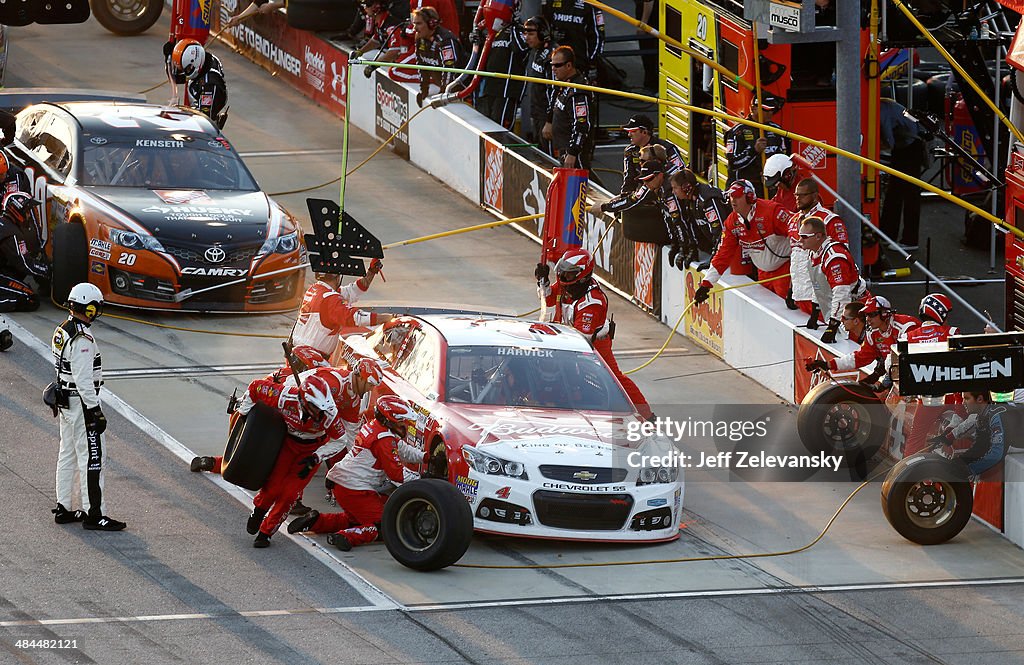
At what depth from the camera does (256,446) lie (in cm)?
1159

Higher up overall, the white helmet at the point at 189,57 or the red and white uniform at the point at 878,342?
Answer: the white helmet at the point at 189,57

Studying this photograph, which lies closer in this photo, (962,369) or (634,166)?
(962,369)

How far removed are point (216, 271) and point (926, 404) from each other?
7.07m

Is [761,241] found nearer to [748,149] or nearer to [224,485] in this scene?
[748,149]

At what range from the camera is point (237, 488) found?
42.7ft

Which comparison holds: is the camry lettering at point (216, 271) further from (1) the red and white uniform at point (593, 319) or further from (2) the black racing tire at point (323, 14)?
(2) the black racing tire at point (323, 14)

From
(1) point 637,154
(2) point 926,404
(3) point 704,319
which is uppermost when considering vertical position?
(1) point 637,154

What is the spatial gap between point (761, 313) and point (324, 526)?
549cm

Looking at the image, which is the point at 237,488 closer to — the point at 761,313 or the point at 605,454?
the point at 605,454

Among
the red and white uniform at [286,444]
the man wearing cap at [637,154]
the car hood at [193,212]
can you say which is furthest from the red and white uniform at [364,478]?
the man wearing cap at [637,154]

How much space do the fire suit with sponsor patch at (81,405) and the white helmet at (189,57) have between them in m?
10.9

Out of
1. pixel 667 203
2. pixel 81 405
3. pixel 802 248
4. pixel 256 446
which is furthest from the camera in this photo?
pixel 667 203

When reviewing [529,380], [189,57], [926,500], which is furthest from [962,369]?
[189,57]

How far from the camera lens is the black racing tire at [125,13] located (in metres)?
29.8
